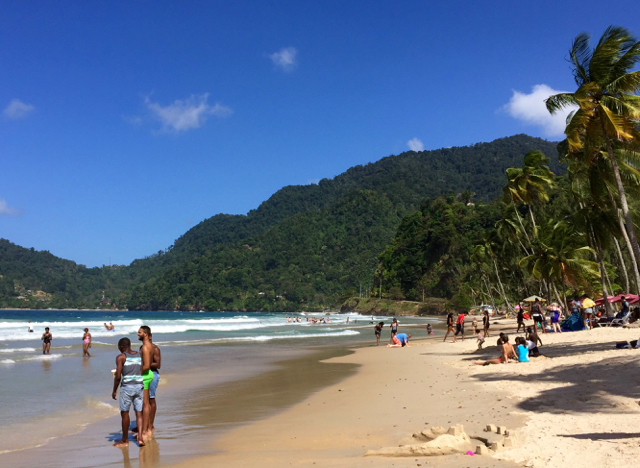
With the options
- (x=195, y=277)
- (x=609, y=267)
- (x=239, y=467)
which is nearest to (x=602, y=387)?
(x=239, y=467)

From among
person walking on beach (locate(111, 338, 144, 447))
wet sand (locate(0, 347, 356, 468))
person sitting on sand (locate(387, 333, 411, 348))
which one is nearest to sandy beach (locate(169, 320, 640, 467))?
wet sand (locate(0, 347, 356, 468))

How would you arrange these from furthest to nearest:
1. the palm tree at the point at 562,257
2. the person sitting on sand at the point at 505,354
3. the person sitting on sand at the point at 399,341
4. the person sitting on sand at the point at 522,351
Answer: the palm tree at the point at 562,257 < the person sitting on sand at the point at 399,341 < the person sitting on sand at the point at 505,354 < the person sitting on sand at the point at 522,351

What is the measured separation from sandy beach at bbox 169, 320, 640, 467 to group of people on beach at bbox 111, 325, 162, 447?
3.73 ft

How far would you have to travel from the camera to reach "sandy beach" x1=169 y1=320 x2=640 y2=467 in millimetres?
5380

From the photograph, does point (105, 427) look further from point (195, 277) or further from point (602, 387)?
point (195, 277)

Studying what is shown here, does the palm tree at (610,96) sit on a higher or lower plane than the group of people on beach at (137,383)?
higher

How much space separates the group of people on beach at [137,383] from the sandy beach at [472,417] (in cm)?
114

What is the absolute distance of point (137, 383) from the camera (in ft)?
24.0

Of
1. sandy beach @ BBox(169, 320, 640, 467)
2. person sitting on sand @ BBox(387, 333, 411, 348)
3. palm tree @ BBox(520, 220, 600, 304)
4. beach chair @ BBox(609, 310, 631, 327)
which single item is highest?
palm tree @ BBox(520, 220, 600, 304)

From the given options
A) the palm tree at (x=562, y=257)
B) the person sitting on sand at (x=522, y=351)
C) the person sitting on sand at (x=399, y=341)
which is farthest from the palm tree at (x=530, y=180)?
the person sitting on sand at (x=522, y=351)

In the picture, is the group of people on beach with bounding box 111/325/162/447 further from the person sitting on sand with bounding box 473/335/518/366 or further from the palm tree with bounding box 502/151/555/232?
the palm tree with bounding box 502/151/555/232

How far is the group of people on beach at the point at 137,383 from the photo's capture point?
7258 millimetres

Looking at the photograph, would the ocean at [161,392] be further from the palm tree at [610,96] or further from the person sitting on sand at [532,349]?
the palm tree at [610,96]

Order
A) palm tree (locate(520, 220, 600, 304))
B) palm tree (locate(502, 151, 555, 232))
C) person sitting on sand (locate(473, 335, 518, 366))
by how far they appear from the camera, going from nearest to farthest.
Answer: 1. person sitting on sand (locate(473, 335, 518, 366))
2. palm tree (locate(520, 220, 600, 304))
3. palm tree (locate(502, 151, 555, 232))
